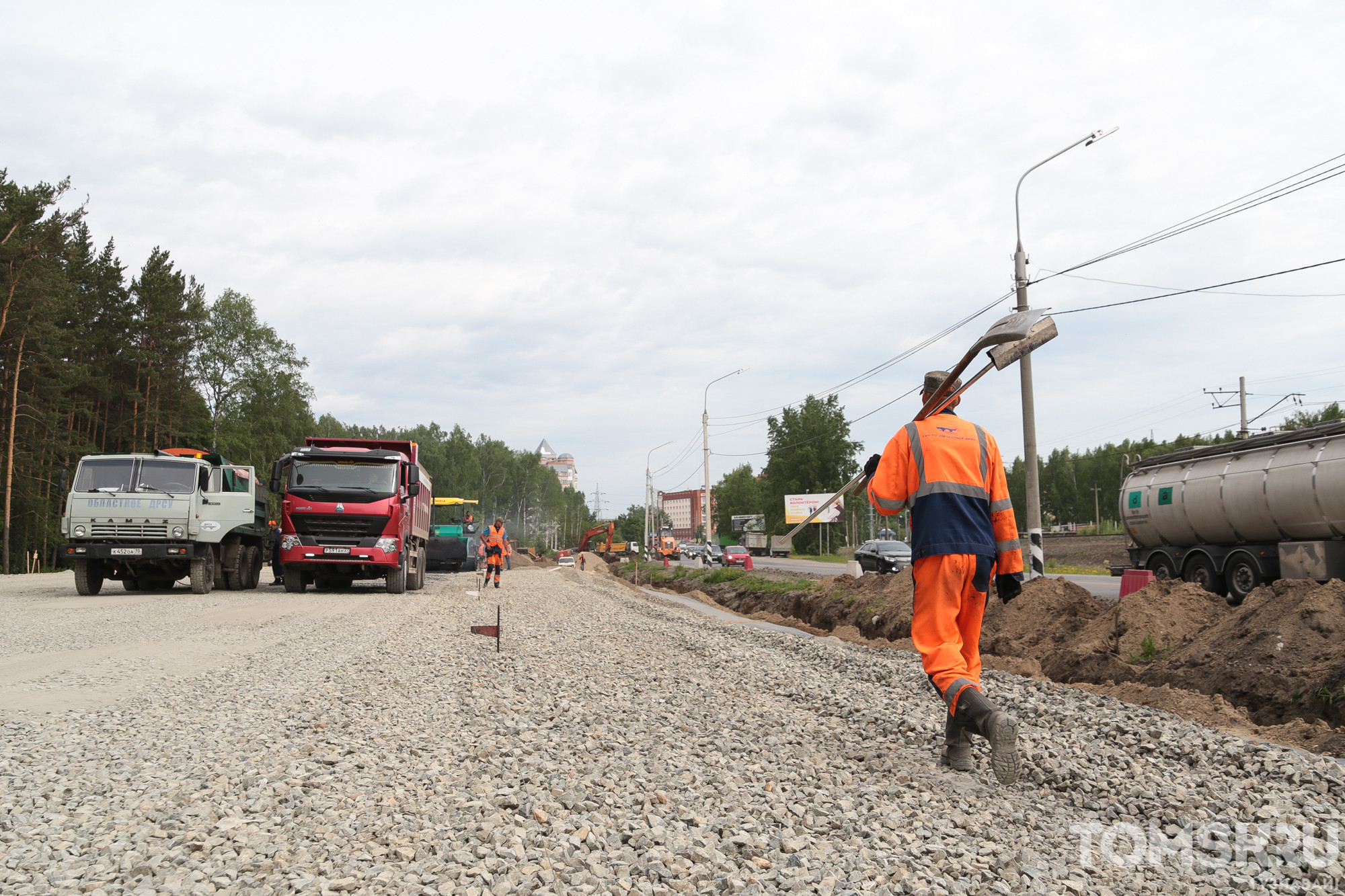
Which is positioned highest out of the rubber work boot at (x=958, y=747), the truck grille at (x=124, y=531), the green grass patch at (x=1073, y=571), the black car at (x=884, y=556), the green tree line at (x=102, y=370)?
the green tree line at (x=102, y=370)

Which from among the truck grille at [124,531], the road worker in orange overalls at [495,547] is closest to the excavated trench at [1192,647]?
the road worker in orange overalls at [495,547]

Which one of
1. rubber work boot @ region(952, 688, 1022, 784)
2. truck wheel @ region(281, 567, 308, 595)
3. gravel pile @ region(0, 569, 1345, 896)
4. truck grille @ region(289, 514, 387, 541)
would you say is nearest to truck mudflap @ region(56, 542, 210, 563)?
truck wheel @ region(281, 567, 308, 595)

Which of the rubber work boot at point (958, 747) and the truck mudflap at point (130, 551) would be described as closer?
the rubber work boot at point (958, 747)

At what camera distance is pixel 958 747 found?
454cm

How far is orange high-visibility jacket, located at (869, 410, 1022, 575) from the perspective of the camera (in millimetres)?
4488

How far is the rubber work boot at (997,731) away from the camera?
14.0ft

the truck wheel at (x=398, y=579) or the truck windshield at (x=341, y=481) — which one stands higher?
the truck windshield at (x=341, y=481)

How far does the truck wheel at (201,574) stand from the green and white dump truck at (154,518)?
19 mm

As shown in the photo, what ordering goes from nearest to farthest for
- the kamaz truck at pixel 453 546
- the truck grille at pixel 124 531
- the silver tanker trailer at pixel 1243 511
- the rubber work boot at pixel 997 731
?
the rubber work boot at pixel 997 731, the silver tanker trailer at pixel 1243 511, the truck grille at pixel 124 531, the kamaz truck at pixel 453 546

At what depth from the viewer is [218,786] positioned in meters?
4.01

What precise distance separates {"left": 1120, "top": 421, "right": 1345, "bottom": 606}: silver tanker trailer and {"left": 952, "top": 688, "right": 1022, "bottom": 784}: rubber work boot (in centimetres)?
1231

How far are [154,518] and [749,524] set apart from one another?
7275 centimetres

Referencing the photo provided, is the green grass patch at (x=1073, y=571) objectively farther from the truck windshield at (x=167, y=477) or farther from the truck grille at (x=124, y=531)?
the truck grille at (x=124, y=531)

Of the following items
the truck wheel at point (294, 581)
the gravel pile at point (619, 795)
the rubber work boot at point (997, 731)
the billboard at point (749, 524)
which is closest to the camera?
the gravel pile at point (619, 795)
